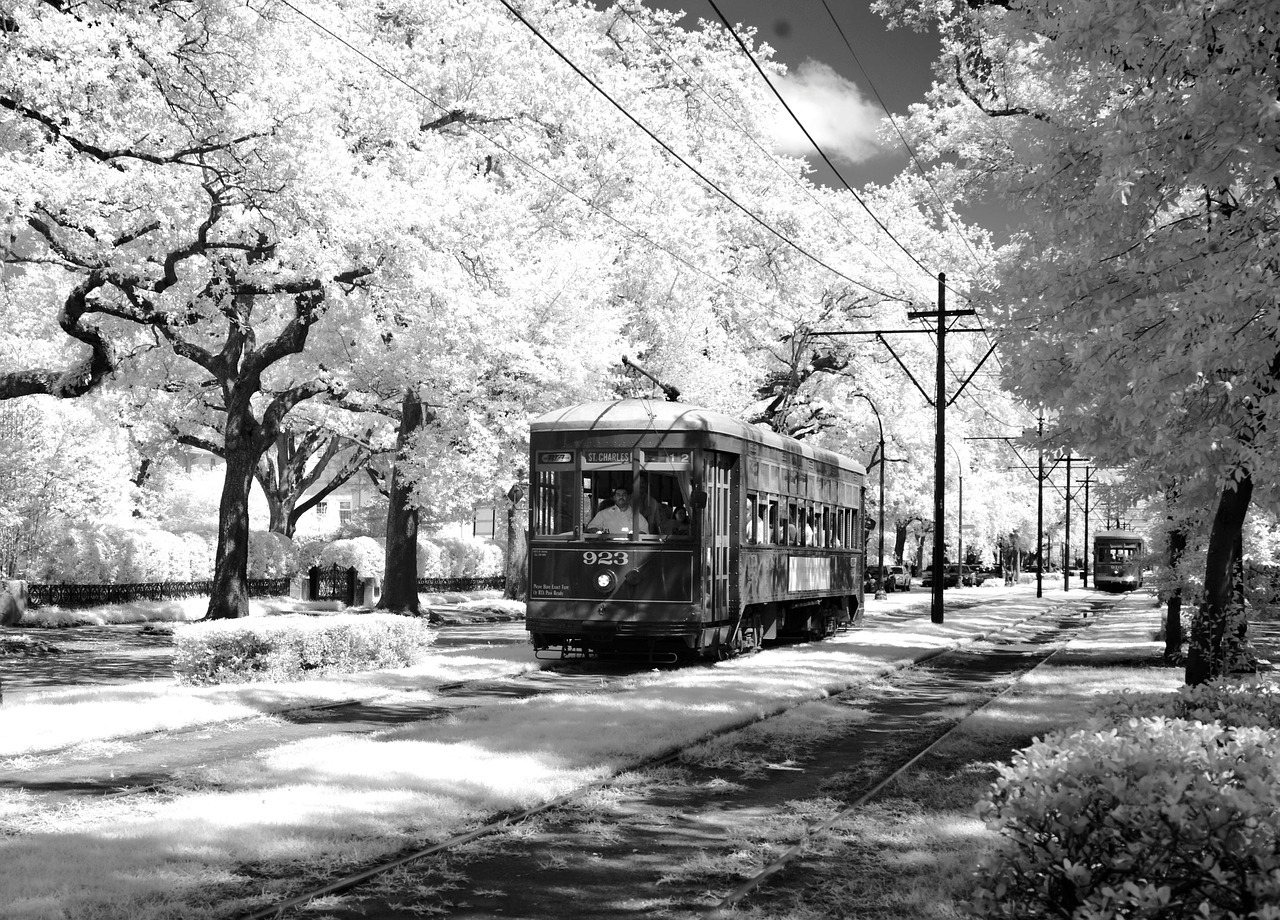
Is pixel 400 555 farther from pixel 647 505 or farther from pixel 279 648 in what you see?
pixel 279 648

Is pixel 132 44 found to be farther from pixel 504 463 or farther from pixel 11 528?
pixel 11 528

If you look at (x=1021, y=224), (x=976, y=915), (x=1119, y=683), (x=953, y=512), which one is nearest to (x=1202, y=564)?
(x=1119, y=683)

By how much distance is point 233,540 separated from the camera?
26.7 meters

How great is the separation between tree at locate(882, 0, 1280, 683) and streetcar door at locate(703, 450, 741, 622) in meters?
5.94

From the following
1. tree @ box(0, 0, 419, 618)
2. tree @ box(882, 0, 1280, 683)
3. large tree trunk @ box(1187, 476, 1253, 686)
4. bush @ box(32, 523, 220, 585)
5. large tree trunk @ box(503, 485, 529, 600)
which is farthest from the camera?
large tree trunk @ box(503, 485, 529, 600)

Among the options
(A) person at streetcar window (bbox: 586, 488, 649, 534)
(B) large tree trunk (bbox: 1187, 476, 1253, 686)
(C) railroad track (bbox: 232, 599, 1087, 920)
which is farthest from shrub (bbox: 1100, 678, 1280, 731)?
(A) person at streetcar window (bbox: 586, 488, 649, 534)

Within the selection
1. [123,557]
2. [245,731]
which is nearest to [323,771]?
[245,731]

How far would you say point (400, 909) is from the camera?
6.51 metres

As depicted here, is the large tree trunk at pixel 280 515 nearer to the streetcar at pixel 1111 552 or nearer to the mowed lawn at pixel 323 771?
the mowed lawn at pixel 323 771

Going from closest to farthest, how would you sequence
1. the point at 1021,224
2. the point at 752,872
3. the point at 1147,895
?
the point at 1147,895
the point at 752,872
the point at 1021,224

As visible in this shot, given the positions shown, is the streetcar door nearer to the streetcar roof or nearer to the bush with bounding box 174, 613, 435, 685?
the streetcar roof

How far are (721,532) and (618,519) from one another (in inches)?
62.8

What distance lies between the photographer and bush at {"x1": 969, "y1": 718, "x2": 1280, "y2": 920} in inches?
176

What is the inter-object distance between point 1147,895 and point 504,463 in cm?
2691
